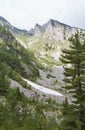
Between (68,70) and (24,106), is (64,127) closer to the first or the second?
(68,70)

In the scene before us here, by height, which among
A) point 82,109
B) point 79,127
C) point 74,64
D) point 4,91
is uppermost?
point 4,91

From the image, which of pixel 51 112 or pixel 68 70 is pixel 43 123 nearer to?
pixel 51 112

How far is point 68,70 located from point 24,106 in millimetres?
60945

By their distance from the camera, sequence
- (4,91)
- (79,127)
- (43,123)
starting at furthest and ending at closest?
(4,91) → (43,123) → (79,127)

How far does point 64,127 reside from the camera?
35.6 m

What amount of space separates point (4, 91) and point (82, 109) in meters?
86.8

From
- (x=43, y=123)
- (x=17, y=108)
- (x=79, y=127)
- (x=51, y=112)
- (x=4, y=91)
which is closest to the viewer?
(x=79, y=127)

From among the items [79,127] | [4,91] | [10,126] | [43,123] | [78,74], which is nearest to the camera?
[79,127]

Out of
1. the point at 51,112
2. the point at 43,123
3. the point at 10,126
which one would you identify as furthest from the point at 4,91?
the point at 10,126

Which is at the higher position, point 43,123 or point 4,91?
point 4,91

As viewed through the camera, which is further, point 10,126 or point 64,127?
point 10,126

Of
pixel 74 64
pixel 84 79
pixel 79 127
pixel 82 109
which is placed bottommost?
pixel 79 127

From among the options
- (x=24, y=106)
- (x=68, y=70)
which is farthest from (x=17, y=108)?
(x=68, y=70)

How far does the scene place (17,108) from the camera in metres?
91.5
